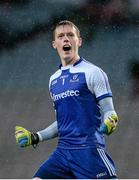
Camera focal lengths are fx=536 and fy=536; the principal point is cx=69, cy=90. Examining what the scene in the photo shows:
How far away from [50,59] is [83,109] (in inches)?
271

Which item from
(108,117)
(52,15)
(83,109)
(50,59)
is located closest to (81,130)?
(83,109)

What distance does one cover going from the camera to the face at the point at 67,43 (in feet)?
11.2

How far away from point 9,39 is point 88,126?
701 centimetres

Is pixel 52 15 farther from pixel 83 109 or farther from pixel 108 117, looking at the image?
pixel 108 117

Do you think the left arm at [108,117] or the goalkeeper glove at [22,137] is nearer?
the left arm at [108,117]

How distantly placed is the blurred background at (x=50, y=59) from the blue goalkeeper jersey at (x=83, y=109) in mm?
6080

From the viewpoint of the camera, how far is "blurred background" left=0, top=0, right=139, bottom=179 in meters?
9.63

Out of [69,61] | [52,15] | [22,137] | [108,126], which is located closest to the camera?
[108,126]

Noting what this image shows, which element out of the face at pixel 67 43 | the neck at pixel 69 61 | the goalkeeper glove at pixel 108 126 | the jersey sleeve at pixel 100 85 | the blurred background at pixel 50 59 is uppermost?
the blurred background at pixel 50 59

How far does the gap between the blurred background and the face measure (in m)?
6.00

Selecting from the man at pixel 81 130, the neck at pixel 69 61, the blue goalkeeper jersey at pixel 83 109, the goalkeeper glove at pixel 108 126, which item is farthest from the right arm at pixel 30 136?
the goalkeeper glove at pixel 108 126

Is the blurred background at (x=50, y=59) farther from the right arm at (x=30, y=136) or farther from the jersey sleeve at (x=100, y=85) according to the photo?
the jersey sleeve at (x=100, y=85)

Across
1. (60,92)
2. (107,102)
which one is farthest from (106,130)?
(60,92)

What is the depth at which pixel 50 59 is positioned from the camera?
10086 mm
